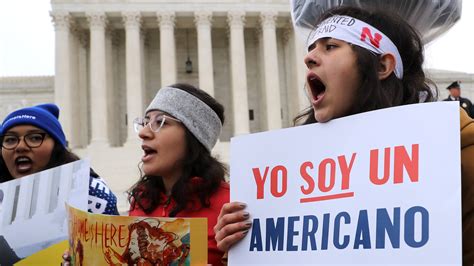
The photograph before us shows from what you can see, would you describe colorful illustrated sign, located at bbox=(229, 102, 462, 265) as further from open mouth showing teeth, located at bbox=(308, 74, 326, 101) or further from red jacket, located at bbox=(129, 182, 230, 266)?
red jacket, located at bbox=(129, 182, 230, 266)

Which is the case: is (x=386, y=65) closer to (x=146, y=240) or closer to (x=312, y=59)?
(x=312, y=59)

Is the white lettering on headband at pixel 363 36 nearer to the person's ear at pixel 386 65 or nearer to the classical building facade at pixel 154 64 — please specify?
the person's ear at pixel 386 65

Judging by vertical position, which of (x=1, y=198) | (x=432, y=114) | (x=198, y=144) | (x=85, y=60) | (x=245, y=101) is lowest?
(x=1, y=198)

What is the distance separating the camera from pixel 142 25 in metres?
38.8

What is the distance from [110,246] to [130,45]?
3549cm

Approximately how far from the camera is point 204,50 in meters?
37.6

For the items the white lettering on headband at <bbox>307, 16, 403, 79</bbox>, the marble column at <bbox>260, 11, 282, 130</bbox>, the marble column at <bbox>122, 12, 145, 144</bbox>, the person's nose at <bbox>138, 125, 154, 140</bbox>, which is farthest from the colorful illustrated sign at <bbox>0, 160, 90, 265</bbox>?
the marble column at <bbox>260, 11, 282, 130</bbox>

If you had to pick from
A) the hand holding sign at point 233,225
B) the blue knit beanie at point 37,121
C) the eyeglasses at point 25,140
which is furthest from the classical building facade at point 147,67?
the hand holding sign at point 233,225

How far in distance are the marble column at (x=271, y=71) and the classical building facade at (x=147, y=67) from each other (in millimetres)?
72

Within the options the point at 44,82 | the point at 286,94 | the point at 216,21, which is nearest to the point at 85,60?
the point at 44,82

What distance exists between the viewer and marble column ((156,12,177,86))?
36656 millimetres

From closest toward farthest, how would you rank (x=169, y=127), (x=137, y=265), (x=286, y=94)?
(x=137, y=265), (x=169, y=127), (x=286, y=94)

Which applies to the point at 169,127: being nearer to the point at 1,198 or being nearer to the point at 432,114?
the point at 1,198

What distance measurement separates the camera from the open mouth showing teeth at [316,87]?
241cm
